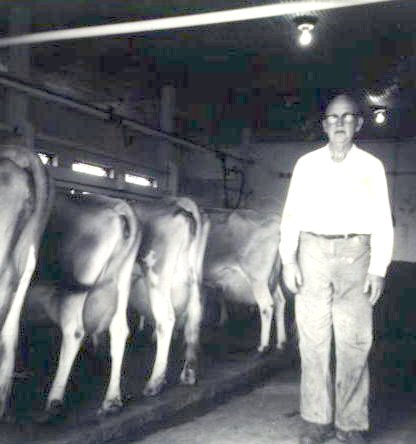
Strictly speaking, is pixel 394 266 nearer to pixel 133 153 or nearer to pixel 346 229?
pixel 133 153

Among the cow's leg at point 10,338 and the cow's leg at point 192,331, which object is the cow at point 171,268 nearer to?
the cow's leg at point 192,331

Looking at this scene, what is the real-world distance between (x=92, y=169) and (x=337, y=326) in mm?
7729

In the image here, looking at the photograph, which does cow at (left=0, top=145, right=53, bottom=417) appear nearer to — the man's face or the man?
the man

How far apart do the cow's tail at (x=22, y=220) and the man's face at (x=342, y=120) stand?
5.55 ft

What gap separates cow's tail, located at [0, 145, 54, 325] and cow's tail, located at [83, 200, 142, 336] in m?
0.82

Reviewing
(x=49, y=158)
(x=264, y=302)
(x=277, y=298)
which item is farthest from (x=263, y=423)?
(x=49, y=158)

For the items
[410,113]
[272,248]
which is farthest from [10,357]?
[410,113]

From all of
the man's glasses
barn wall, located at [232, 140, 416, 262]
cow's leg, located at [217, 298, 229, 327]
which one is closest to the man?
the man's glasses

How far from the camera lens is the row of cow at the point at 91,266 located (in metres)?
3.63

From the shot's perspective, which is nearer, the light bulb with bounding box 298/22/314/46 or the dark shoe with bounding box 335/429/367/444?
the dark shoe with bounding box 335/429/367/444

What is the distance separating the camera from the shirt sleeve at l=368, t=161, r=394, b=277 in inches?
143

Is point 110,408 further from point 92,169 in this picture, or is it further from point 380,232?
point 92,169

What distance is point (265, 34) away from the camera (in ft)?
29.6

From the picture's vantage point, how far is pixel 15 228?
11.6 feet
